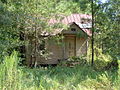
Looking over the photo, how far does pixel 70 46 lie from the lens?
18.5 m

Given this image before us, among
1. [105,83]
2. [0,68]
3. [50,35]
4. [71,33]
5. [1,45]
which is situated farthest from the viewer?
[71,33]

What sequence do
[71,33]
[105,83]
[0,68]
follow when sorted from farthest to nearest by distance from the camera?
[71,33] → [105,83] → [0,68]

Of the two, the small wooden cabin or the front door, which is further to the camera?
the front door

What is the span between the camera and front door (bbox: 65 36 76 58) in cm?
1824

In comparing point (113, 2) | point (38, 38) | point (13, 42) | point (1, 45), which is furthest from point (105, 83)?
point (38, 38)

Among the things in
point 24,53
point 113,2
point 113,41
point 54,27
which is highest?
point 113,2

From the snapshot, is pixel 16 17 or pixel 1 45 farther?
pixel 16 17

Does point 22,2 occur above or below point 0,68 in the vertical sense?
above

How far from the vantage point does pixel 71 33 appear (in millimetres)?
17000

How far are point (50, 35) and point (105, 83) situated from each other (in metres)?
7.88

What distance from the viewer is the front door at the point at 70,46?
18242 millimetres

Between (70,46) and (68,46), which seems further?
(70,46)

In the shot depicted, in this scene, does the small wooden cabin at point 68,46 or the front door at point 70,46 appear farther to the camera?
the front door at point 70,46

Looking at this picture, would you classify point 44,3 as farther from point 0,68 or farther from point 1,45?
point 0,68
